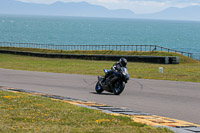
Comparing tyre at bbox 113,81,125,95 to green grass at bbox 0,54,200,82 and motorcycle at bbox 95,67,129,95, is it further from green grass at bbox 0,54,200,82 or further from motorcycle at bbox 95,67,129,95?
green grass at bbox 0,54,200,82

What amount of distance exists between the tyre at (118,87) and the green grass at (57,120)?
4.08 metres

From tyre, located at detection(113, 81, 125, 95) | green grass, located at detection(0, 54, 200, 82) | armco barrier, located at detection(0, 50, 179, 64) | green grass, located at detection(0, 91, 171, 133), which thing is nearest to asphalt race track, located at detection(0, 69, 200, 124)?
tyre, located at detection(113, 81, 125, 95)

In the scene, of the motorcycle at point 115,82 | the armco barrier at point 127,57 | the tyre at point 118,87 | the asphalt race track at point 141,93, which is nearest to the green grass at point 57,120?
the asphalt race track at point 141,93

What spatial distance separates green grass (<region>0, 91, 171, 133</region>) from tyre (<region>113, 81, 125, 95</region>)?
13.4 ft

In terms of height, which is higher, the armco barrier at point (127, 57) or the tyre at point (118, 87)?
the tyre at point (118, 87)

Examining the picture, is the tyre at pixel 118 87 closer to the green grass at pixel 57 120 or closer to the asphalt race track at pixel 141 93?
the asphalt race track at pixel 141 93

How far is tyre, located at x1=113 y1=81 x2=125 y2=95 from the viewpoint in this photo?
1524 cm

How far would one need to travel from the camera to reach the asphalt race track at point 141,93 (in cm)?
1176

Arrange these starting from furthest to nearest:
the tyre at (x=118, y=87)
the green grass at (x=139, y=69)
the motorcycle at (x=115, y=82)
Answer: the green grass at (x=139, y=69), the tyre at (x=118, y=87), the motorcycle at (x=115, y=82)

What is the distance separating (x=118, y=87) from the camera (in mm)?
15359

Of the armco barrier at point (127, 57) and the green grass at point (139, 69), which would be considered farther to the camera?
the armco barrier at point (127, 57)

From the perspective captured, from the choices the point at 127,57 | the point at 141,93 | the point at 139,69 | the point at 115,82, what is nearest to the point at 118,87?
the point at 115,82

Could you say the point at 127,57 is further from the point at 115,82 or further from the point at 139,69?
the point at 115,82

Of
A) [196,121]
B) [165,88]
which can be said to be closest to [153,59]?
[165,88]
